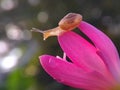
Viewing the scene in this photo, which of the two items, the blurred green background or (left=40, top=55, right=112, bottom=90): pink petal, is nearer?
(left=40, top=55, right=112, bottom=90): pink petal

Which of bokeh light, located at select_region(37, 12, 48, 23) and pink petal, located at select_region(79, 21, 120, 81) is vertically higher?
pink petal, located at select_region(79, 21, 120, 81)

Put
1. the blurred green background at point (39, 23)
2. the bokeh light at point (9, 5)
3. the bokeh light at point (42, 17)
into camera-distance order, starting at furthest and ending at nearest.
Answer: the bokeh light at point (9, 5) < the bokeh light at point (42, 17) < the blurred green background at point (39, 23)

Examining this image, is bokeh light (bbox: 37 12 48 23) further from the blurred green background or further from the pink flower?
the pink flower

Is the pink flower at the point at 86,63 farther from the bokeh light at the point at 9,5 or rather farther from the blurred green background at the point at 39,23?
the bokeh light at the point at 9,5

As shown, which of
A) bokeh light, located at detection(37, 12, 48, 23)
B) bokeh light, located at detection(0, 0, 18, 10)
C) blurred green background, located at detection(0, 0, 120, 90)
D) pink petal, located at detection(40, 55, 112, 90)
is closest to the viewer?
pink petal, located at detection(40, 55, 112, 90)

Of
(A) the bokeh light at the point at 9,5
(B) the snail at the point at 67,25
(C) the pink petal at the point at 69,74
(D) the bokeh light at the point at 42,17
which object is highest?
(B) the snail at the point at 67,25

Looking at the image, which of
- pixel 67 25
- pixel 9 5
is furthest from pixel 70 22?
pixel 9 5

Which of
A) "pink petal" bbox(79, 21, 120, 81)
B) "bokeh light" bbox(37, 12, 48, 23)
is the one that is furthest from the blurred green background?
"pink petal" bbox(79, 21, 120, 81)

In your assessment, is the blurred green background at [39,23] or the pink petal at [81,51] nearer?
the pink petal at [81,51]

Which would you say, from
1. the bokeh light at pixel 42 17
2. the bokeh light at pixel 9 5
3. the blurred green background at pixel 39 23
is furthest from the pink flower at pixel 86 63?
the bokeh light at pixel 9 5

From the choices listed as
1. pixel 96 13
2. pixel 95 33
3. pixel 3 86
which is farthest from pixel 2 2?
pixel 95 33
